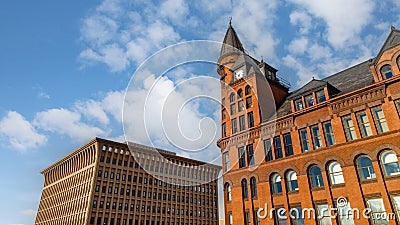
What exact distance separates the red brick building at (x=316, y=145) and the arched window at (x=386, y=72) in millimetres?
77

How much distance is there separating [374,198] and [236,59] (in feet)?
88.1

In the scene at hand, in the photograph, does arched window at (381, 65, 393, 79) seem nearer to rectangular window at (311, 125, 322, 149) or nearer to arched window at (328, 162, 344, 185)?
rectangular window at (311, 125, 322, 149)

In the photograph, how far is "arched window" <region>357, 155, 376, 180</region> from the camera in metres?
24.2

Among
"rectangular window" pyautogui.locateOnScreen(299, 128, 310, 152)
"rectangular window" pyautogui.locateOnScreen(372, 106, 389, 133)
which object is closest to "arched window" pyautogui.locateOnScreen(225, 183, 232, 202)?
"rectangular window" pyautogui.locateOnScreen(299, 128, 310, 152)

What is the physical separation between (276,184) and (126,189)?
2479 inches

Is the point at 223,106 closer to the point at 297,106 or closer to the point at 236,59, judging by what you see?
the point at 236,59

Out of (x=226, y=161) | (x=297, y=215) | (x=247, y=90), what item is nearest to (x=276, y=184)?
(x=297, y=215)

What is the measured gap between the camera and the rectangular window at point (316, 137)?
28.5 m

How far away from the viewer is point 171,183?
96688 millimetres

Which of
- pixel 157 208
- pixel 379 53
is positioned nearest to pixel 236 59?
pixel 379 53

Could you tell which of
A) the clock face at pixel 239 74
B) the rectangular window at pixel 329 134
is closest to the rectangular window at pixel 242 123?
the clock face at pixel 239 74

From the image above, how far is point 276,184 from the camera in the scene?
30578 millimetres

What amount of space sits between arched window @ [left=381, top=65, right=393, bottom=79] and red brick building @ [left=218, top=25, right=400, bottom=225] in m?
0.08

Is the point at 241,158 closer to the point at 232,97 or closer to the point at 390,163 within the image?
the point at 232,97
